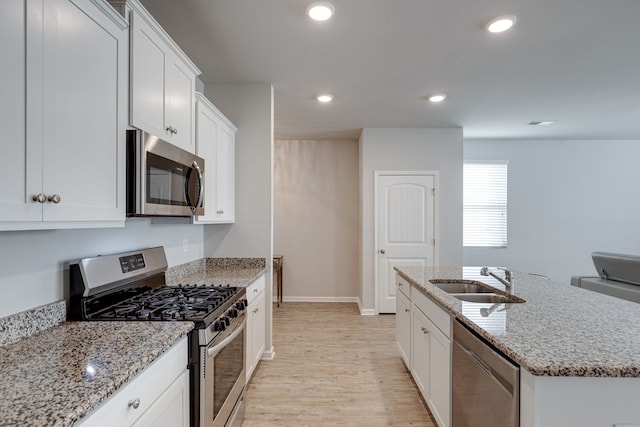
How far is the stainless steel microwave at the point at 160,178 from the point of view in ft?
4.97

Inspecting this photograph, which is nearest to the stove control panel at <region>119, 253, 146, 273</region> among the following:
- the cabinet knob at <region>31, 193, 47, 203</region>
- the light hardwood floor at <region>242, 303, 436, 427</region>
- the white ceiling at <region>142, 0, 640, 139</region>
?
the cabinet knob at <region>31, 193, 47, 203</region>

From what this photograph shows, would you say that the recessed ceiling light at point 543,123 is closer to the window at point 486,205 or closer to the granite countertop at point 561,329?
the window at point 486,205

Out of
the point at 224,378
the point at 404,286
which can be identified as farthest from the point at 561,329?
the point at 224,378

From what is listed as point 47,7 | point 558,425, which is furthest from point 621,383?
point 47,7

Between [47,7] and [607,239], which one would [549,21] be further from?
[607,239]

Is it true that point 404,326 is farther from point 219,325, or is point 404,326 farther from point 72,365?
point 72,365

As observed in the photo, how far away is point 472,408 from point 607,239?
6.16m

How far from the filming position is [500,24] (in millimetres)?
2236

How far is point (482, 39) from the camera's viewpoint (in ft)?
8.09

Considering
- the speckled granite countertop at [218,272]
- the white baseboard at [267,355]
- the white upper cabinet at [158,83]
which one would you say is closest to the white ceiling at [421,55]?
the white upper cabinet at [158,83]

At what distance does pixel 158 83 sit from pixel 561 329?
2269mm

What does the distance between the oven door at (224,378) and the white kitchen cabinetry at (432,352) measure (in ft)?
4.03

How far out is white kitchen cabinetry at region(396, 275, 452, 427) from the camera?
1923 mm

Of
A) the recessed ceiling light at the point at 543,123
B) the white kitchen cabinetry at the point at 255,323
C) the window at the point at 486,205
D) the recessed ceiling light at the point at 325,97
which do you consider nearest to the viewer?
the white kitchen cabinetry at the point at 255,323
